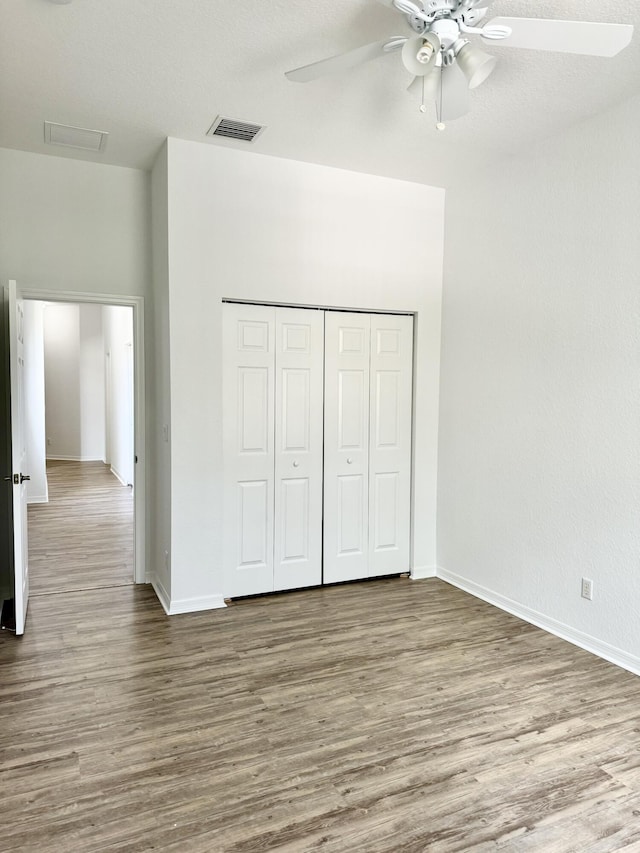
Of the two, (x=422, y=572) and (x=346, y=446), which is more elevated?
(x=346, y=446)

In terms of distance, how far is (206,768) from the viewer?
2275 millimetres

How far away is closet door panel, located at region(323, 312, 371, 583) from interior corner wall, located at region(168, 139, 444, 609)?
10.9 inches

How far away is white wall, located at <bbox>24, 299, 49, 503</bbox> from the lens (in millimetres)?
7594

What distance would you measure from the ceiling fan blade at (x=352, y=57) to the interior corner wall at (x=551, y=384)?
1.62 m

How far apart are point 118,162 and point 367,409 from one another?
97.1 inches

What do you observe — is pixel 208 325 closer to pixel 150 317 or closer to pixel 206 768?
pixel 150 317

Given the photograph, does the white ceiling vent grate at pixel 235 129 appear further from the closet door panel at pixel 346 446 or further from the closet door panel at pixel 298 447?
the closet door panel at pixel 346 446

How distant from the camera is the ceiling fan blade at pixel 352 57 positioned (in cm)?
220

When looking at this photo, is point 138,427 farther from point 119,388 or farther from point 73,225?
point 119,388

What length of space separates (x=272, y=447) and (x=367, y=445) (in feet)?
2.54

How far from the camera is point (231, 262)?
3.90 m

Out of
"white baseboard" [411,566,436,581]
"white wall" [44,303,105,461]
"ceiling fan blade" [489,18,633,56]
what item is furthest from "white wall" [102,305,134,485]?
"ceiling fan blade" [489,18,633,56]

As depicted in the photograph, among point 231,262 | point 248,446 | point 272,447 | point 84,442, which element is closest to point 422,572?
point 272,447

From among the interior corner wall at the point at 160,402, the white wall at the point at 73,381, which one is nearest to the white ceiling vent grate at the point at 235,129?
the interior corner wall at the point at 160,402
